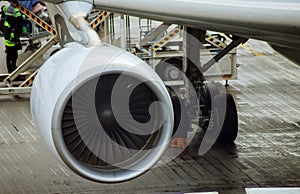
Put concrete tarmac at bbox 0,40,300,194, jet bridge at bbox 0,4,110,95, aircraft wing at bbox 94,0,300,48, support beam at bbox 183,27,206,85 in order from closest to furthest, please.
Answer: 1. aircraft wing at bbox 94,0,300,48
2. concrete tarmac at bbox 0,40,300,194
3. support beam at bbox 183,27,206,85
4. jet bridge at bbox 0,4,110,95

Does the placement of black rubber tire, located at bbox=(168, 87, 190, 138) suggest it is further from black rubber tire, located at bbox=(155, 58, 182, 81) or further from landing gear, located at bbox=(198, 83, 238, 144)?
black rubber tire, located at bbox=(155, 58, 182, 81)

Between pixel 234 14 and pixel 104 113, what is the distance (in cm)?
118

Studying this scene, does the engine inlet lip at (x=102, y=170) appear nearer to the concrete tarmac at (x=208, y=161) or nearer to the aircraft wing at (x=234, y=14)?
the aircraft wing at (x=234, y=14)

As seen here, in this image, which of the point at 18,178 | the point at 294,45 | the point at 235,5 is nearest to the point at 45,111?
the point at 235,5

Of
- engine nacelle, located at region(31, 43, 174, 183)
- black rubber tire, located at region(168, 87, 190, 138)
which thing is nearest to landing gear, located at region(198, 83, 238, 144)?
black rubber tire, located at region(168, 87, 190, 138)

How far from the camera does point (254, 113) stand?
37.4ft

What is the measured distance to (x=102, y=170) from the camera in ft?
17.4

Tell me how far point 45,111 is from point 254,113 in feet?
21.7

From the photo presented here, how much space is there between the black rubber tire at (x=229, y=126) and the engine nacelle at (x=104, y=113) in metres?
4.30

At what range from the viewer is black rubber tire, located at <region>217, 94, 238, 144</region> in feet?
31.7

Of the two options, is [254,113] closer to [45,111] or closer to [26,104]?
[26,104]

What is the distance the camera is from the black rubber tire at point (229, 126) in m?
9.66

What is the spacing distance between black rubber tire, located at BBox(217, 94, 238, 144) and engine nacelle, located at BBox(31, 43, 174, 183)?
169 inches

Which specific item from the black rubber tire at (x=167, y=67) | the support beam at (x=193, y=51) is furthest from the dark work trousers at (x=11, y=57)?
the support beam at (x=193, y=51)
